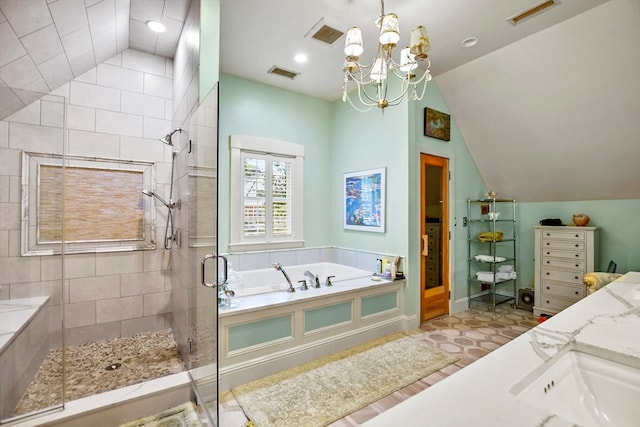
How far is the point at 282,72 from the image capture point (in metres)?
3.47

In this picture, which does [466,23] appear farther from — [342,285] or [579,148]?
[342,285]

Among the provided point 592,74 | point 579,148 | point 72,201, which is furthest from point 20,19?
point 579,148

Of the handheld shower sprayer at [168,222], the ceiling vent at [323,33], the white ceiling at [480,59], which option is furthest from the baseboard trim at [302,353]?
the ceiling vent at [323,33]

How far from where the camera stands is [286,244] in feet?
12.8

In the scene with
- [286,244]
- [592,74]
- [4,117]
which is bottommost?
[286,244]

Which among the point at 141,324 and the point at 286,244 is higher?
the point at 286,244

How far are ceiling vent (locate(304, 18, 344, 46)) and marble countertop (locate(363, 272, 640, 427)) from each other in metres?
2.67

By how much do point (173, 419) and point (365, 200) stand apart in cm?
287

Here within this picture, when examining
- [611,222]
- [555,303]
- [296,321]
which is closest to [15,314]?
[296,321]

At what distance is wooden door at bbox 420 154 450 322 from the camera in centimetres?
360

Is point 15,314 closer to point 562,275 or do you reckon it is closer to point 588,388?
point 588,388

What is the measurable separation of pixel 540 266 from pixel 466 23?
10.3ft

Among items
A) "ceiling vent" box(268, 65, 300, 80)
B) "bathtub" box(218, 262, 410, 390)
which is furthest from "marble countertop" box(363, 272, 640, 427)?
"ceiling vent" box(268, 65, 300, 80)

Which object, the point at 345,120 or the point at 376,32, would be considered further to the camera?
the point at 345,120
